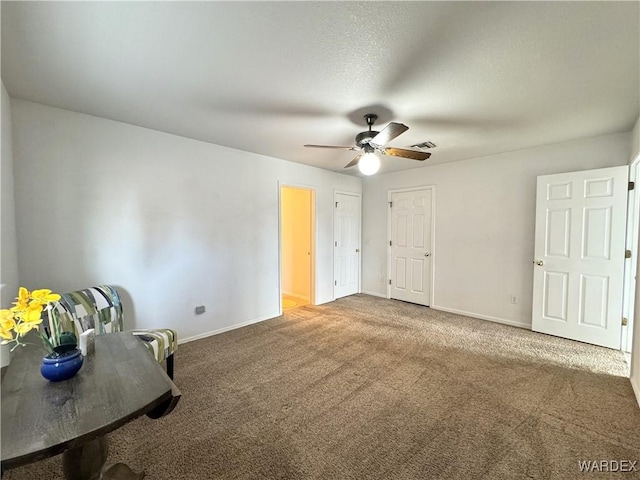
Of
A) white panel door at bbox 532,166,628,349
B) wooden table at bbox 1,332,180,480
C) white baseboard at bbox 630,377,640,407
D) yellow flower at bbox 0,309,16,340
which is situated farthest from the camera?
white panel door at bbox 532,166,628,349

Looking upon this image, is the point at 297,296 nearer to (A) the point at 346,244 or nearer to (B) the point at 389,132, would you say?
(A) the point at 346,244

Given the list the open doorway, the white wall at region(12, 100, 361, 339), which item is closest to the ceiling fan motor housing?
the white wall at region(12, 100, 361, 339)

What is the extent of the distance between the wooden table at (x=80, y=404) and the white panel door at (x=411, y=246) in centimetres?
423

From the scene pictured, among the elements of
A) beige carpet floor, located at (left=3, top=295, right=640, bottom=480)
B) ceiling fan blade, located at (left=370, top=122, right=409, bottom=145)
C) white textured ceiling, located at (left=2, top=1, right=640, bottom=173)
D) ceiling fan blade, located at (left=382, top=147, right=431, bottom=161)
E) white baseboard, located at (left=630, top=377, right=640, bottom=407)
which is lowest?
beige carpet floor, located at (left=3, top=295, right=640, bottom=480)

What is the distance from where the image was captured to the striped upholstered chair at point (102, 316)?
84.5 inches

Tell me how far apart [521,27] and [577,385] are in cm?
276

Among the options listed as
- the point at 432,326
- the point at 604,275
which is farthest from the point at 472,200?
the point at 432,326

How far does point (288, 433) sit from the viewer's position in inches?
71.7

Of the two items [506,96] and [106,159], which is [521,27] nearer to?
[506,96]

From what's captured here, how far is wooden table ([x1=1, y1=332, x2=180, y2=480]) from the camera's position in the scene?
2.94 ft

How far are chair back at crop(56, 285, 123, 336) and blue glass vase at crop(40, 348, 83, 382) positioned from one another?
112cm

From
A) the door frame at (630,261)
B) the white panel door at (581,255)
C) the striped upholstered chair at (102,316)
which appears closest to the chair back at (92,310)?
the striped upholstered chair at (102,316)

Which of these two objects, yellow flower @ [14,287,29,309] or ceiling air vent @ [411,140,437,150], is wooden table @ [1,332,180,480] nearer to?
yellow flower @ [14,287,29,309]

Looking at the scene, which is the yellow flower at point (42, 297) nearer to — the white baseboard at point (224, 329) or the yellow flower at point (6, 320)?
the yellow flower at point (6, 320)
